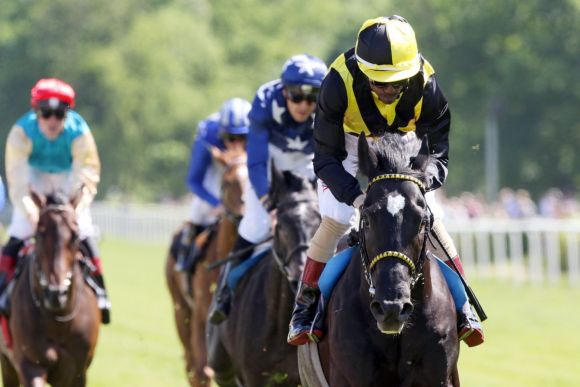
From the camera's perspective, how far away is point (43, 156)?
10.0 metres

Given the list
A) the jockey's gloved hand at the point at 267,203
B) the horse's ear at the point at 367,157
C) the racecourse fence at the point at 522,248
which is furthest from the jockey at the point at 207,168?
the racecourse fence at the point at 522,248

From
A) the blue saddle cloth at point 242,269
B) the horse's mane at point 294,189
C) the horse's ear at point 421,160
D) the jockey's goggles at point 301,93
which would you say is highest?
the jockey's goggles at point 301,93

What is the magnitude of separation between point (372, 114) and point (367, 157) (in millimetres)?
643

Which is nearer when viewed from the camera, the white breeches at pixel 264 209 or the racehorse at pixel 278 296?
the racehorse at pixel 278 296

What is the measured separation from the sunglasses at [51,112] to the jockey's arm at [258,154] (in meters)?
1.65

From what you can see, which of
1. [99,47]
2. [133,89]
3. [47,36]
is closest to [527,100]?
[133,89]

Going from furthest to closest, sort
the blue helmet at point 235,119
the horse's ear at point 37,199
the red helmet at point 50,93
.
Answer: the blue helmet at point 235,119 → the red helmet at point 50,93 → the horse's ear at point 37,199

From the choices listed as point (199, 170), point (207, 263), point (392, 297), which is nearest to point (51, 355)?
point (207, 263)

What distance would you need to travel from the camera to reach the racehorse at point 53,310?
929 cm

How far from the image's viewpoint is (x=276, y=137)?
899cm

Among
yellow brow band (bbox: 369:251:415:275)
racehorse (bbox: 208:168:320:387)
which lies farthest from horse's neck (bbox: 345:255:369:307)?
racehorse (bbox: 208:168:320:387)

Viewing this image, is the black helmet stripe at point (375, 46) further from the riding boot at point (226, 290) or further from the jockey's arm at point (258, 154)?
the riding boot at point (226, 290)

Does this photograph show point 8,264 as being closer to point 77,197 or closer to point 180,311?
point 77,197

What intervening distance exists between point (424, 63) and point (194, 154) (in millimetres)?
5823
